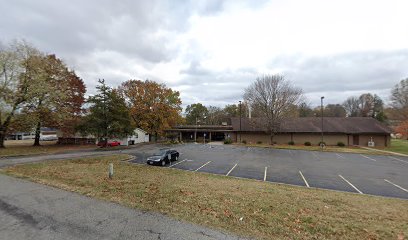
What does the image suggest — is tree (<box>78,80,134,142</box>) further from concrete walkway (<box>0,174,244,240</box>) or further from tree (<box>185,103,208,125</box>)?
tree (<box>185,103,208,125</box>)

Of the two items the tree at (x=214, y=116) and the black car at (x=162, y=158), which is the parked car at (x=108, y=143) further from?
the tree at (x=214, y=116)

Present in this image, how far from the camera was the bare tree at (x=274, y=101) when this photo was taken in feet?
133

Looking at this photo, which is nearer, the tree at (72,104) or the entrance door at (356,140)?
the tree at (72,104)

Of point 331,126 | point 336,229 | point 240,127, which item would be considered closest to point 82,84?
point 240,127

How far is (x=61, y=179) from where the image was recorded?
33.4ft

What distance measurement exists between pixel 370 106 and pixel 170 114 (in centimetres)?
7694

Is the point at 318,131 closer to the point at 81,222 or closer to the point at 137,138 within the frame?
the point at 137,138

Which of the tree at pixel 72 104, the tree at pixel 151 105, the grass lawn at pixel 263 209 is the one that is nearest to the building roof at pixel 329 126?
the tree at pixel 151 105

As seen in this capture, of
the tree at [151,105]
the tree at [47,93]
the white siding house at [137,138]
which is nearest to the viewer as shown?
the tree at [47,93]

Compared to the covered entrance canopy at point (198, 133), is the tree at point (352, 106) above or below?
above

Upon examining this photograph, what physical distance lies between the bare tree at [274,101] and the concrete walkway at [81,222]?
37.8 meters

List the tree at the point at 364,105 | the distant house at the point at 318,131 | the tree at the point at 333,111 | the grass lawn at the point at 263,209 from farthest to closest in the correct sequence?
the tree at the point at 333,111
the tree at the point at 364,105
the distant house at the point at 318,131
the grass lawn at the point at 263,209

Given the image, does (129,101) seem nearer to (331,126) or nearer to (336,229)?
(331,126)

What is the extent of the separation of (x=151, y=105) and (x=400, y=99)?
53.4 meters
